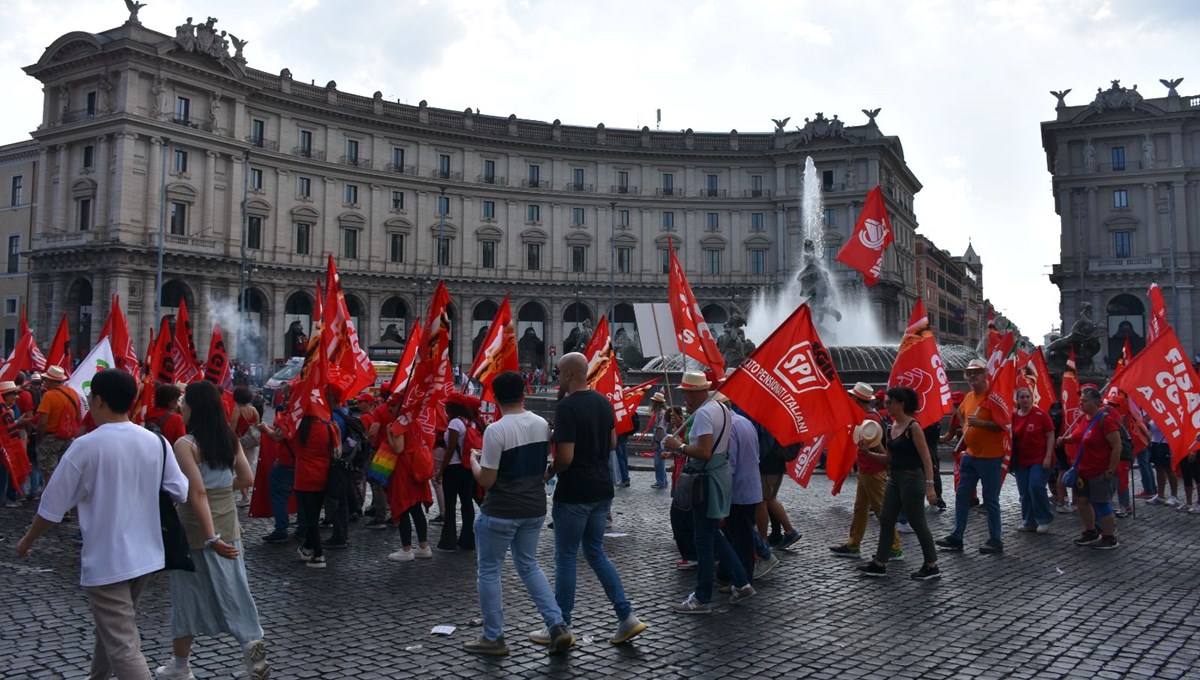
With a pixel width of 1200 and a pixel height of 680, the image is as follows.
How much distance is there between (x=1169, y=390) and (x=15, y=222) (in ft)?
218

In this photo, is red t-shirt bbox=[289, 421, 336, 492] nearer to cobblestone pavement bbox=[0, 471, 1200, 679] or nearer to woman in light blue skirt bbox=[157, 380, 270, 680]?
cobblestone pavement bbox=[0, 471, 1200, 679]

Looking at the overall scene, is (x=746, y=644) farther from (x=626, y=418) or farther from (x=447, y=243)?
(x=447, y=243)

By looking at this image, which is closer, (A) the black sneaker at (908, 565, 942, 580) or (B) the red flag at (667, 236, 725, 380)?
(A) the black sneaker at (908, 565, 942, 580)

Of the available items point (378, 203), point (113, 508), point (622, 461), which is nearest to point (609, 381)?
point (622, 461)

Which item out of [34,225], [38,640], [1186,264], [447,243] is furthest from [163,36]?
[1186,264]

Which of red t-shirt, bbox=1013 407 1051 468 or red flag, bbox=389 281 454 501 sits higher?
red flag, bbox=389 281 454 501

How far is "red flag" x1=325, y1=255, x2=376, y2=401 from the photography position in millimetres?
10227

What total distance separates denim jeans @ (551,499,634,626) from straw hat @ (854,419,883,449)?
3743 millimetres

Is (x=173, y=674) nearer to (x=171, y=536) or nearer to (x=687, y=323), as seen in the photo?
(x=171, y=536)

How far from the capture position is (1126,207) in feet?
203

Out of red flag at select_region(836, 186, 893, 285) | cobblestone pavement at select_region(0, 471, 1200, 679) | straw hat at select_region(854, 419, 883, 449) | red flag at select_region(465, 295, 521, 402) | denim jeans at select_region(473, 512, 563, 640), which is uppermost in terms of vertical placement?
red flag at select_region(836, 186, 893, 285)

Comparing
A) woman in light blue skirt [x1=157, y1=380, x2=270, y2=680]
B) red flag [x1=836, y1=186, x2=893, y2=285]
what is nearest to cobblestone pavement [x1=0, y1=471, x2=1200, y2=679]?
woman in light blue skirt [x1=157, y1=380, x2=270, y2=680]

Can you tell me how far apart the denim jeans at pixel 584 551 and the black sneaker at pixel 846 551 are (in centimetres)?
393

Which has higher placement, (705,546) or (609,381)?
(609,381)
